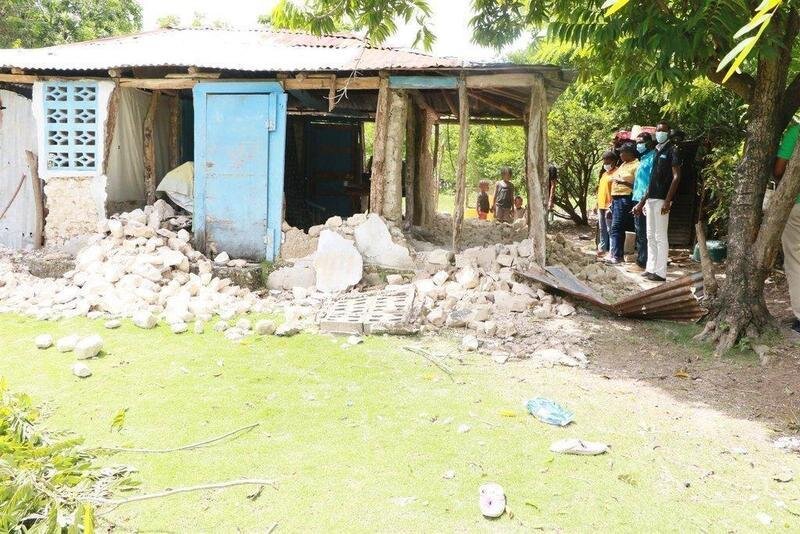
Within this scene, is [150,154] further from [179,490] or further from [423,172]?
[179,490]

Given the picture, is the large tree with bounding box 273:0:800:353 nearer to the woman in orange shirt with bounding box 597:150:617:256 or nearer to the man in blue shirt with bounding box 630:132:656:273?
the man in blue shirt with bounding box 630:132:656:273

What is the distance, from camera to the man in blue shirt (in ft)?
26.2

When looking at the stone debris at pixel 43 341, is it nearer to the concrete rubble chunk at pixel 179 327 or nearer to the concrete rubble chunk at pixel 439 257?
the concrete rubble chunk at pixel 179 327

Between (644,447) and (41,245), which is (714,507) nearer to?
(644,447)

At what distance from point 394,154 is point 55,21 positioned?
14.4m

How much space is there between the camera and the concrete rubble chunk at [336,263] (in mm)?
7477

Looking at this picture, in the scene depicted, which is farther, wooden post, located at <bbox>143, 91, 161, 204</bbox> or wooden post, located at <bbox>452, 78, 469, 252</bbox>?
wooden post, located at <bbox>143, 91, 161, 204</bbox>

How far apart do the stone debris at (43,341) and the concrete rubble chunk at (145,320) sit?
0.75 m

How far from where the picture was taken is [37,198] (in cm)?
850

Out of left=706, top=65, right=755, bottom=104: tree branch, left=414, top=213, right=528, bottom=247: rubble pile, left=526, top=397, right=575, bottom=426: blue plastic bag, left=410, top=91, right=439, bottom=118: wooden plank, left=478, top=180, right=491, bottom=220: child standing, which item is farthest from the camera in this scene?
left=478, top=180, right=491, bottom=220: child standing

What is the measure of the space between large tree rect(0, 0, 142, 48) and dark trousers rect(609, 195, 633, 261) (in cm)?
1488

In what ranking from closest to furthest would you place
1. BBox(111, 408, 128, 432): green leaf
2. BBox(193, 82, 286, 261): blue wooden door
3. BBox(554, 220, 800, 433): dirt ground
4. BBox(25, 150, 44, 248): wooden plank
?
BBox(111, 408, 128, 432): green leaf
BBox(554, 220, 800, 433): dirt ground
BBox(193, 82, 286, 261): blue wooden door
BBox(25, 150, 44, 248): wooden plank

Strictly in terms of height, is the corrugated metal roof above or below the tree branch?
above

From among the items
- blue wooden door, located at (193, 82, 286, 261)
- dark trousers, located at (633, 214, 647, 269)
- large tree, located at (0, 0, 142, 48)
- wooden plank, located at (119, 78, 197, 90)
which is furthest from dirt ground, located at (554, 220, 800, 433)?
large tree, located at (0, 0, 142, 48)
